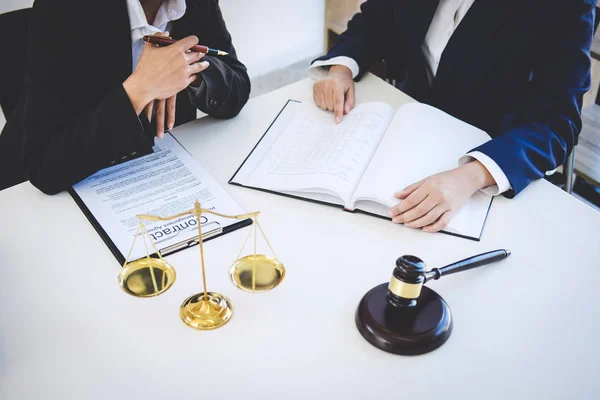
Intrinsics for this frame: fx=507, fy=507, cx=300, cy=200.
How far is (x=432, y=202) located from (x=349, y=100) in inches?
18.6

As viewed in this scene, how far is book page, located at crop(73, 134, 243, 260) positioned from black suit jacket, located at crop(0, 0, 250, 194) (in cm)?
4

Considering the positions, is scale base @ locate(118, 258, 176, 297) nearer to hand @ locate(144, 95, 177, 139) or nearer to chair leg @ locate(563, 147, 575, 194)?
hand @ locate(144, 95, 177, 139)

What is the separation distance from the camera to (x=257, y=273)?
85cm

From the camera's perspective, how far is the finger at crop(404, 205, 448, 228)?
39.4 inches

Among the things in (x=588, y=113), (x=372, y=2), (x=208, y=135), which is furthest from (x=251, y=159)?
(x=588, y=113)

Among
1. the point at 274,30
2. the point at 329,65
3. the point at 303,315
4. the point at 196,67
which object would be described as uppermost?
the point at 196,67

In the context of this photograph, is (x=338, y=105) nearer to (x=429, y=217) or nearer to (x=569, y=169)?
(x=429, y=217)

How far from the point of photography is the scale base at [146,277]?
0.81 metres

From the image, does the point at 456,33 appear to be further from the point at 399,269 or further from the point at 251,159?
the point at 399,269

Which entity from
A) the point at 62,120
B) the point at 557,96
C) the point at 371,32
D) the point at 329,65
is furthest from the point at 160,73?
the point at 557,96

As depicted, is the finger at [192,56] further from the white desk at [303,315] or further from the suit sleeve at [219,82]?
the white desk at [303,315]

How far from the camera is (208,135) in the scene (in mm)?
1292

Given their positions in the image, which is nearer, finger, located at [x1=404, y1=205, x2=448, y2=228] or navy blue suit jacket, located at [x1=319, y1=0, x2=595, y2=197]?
finger, located at [x1=404, y1=205, x2=448, y2=228]

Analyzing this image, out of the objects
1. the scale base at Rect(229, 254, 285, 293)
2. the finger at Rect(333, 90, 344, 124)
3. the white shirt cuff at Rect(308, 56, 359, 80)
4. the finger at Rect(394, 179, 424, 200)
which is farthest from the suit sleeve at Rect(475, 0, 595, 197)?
the scale base at Rect(229, 254, 285, 293)
